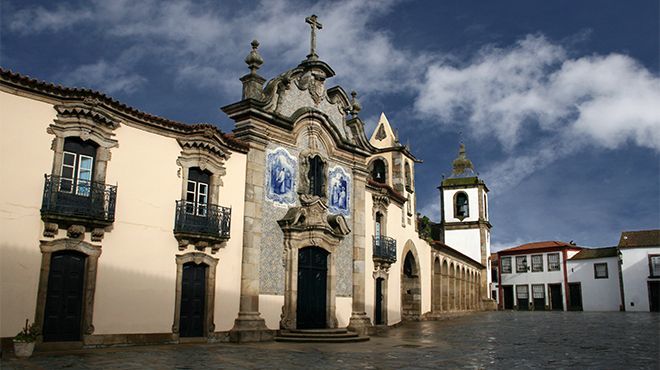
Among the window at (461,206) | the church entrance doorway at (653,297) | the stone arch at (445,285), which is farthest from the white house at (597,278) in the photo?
the stone arch at (445,285)

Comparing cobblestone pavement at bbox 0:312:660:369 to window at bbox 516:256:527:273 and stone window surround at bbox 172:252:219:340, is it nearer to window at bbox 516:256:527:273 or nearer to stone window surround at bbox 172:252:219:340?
stone window surround at bbox 172:252:219:340

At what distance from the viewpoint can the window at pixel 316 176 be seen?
65.7 ft

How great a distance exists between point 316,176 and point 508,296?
44124 millimetres

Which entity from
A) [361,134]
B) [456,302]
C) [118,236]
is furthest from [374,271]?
[456,302]

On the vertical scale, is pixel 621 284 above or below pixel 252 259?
above

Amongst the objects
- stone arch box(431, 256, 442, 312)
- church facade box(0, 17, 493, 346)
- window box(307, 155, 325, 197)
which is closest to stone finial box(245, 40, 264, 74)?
church facade box(0, 17, 493, 346)

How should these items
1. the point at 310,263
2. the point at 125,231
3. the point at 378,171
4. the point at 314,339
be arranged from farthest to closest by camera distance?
the point at 378,171 → the point at 310,263 → the point at 314,339 → the point at 125,231

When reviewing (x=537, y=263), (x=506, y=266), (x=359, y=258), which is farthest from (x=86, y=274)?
(x=506, y=266)

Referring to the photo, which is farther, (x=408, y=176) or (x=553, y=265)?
(x=553, y=265)

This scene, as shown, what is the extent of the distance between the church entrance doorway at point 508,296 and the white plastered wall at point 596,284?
22.2ft

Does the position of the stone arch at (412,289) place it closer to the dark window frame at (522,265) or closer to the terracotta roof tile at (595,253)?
the terracotta roof tile at (595,253)

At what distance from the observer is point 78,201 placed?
517 inches

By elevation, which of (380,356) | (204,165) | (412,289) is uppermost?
(204,165)

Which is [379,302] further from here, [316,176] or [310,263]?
[316,176]
